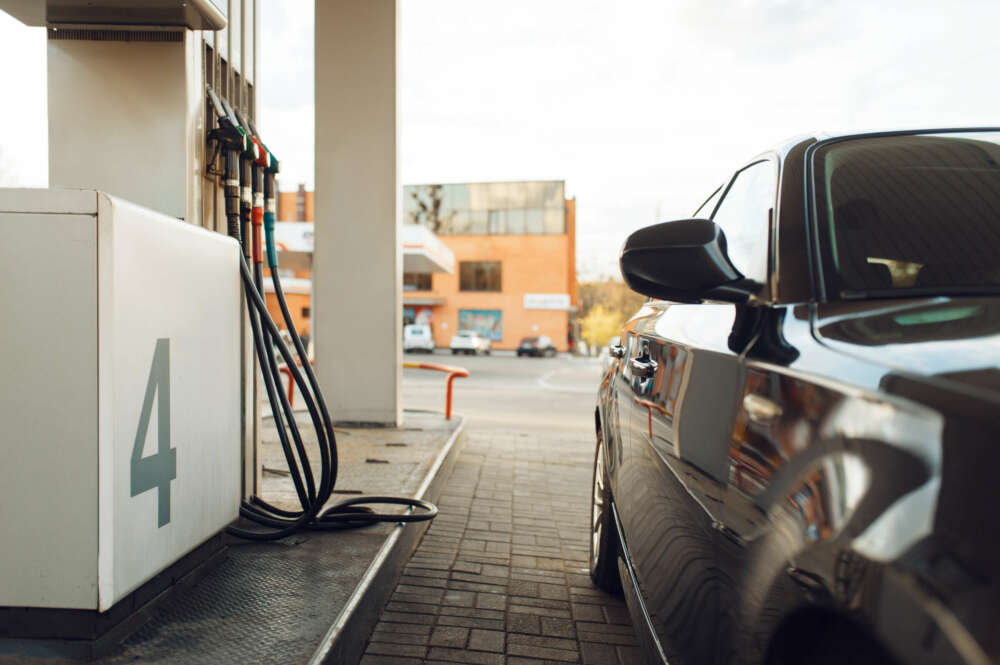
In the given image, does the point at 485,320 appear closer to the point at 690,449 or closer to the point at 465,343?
the point at 465,343

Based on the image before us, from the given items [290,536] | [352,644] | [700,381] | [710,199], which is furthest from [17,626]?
[710,199]

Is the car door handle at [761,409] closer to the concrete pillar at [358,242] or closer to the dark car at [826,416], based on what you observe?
the dark car at [826,416]

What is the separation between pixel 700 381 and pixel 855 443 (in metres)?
0.72

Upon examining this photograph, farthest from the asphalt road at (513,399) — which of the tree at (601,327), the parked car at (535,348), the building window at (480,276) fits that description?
the tree at (601,327)

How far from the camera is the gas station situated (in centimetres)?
202

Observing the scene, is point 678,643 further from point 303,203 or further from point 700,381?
point 303,203

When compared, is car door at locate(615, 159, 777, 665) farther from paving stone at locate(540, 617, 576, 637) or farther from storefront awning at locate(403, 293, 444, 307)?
storefront awning at locate(403, 293, 444, 307)

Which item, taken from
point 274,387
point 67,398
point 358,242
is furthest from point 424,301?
point 67,398

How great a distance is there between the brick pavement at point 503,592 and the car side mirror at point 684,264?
5.93 ft

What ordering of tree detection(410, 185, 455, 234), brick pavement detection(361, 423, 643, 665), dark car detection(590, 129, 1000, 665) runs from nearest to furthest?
dark car detection(590, 129, 1000, 665) → brick pavement detection(361, 423, 643, 665) → tree detection(410, 185, 455, 234)

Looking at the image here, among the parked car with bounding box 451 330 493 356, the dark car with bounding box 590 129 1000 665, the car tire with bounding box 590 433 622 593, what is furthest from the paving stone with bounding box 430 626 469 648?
the parked car with bounding box 451 330 493 356

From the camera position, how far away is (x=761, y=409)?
1.27 metres

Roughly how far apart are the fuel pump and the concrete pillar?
3637 mm

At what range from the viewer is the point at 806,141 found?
192 centimetres
